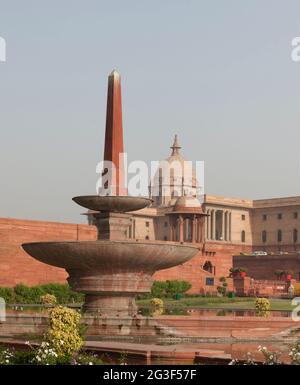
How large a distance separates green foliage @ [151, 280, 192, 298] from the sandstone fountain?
962 inches

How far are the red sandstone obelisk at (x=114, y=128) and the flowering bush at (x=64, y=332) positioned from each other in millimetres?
10634

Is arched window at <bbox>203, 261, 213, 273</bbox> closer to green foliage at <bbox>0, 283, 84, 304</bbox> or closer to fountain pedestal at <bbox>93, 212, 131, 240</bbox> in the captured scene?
green foliage at <bbox>0, 283, 84, 304</bbox>

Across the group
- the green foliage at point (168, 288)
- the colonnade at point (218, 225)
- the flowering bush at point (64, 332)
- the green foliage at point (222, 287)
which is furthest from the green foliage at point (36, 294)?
the colonnade at point (218, 225)

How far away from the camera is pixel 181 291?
50.2 meters

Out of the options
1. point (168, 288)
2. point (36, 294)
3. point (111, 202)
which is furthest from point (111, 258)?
point (168, 288)

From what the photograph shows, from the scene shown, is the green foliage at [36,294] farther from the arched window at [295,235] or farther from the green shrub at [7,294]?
the arched window at [295,235]

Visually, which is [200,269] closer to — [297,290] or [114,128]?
[297,290]

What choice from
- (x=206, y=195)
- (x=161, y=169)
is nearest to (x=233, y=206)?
(x=206, y=195)

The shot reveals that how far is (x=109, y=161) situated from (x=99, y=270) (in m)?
4.46

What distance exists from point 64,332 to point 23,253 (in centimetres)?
3001

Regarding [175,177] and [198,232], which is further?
[175,177]

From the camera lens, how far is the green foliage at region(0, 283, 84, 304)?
39.2m

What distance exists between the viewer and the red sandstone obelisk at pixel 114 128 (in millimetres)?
24047

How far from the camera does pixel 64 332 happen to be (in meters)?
12.3
